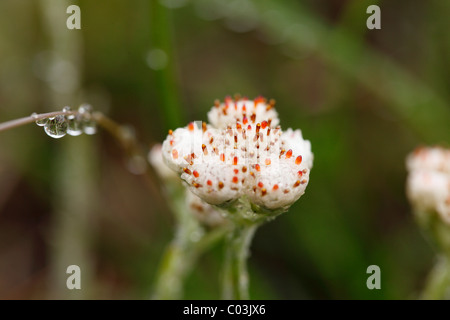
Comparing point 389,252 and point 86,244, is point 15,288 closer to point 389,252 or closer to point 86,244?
point 86,244

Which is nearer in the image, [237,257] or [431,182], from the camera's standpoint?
[237,257]

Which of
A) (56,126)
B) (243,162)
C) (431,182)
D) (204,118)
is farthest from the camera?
(204,118)

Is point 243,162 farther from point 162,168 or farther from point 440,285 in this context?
point 440,285

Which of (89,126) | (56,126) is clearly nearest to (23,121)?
(56,126)

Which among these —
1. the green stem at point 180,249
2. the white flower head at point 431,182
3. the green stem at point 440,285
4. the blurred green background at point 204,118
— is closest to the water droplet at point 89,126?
the green stem at point 180,249

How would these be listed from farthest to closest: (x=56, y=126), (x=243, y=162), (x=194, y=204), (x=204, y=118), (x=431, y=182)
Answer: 1. (x=204, y=118)
2. (x=431, y=182)
3. (x=194, y=204)
4. (x=56, y=126)
5. (x=243, y=162)

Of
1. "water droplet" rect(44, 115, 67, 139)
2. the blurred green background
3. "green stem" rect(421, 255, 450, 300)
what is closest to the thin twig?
"water droplet" rect(44, 115, 67, 139)

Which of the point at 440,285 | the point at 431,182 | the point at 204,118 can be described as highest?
the point at 204,118
